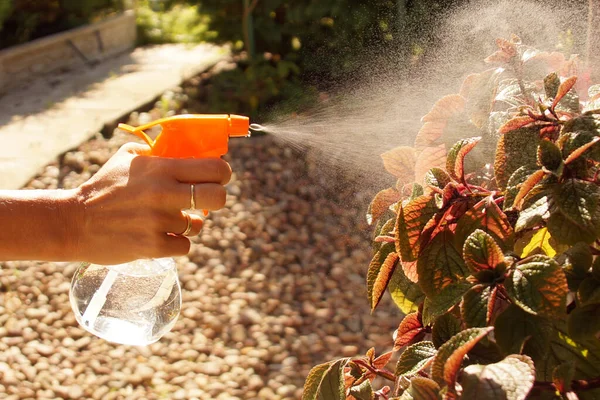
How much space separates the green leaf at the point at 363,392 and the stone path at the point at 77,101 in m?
3.60

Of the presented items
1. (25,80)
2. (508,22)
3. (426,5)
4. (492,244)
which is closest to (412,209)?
(492,244)

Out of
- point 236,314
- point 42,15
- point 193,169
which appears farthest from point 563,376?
point 42,15

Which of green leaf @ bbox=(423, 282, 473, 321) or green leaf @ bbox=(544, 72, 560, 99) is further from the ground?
green leaf @ bbox=(544, 72, 560, 99)

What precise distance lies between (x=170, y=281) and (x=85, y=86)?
4.87 metres

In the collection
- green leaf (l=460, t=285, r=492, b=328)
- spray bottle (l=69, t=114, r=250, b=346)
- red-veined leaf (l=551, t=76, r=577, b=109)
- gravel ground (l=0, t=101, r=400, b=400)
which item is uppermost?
red-veined leaf (l=551, t=76, r=577, b=109)

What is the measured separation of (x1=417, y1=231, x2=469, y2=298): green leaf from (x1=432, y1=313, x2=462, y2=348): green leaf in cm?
4

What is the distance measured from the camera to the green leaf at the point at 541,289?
3.10 ft

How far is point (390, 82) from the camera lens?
3.40 meters

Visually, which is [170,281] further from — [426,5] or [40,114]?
[40,114]

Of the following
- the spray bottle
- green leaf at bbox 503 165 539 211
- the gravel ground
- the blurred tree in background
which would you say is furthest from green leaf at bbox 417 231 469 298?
the blurred tree in background

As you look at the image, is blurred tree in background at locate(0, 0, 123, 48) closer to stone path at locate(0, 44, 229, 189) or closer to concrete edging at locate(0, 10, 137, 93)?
concrete edging at locate(0, 10, 137, 93)

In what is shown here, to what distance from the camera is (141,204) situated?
4.73 ft

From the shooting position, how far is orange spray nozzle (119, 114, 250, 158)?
1.47m

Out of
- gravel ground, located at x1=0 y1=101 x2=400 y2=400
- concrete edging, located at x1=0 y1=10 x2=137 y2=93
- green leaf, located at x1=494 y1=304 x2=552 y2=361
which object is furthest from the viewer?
concrete edging, located at x1=0 y1=10 x2=137 y2=93
